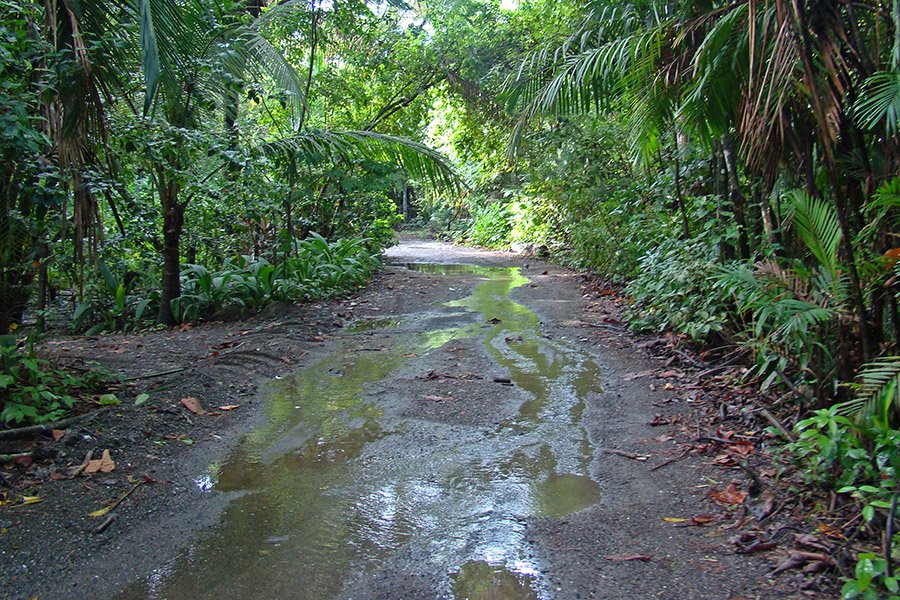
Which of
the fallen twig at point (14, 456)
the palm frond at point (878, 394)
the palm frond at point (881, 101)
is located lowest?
the fallen twig at point (14, 456)

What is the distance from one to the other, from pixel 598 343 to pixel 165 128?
4.77 meters

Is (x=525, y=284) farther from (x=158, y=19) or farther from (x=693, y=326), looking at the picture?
(x=158, y=19)

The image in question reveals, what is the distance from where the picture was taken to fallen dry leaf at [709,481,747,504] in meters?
3.47

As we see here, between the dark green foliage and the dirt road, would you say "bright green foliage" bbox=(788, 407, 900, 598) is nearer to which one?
the dirt road

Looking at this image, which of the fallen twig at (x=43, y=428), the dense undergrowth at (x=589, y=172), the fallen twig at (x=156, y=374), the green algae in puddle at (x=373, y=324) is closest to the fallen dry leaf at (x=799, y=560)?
the dense undergrowth at (x=589, y=172)

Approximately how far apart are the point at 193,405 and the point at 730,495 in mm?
3669

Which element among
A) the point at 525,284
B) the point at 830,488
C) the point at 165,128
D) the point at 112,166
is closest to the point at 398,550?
the point at 830,488

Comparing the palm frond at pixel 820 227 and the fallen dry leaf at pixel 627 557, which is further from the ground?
the palm frond at pixel 820 227

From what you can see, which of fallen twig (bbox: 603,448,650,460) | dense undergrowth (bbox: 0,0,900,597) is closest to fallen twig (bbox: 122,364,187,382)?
dense undergrowth (bbox: 0,0,900,597)

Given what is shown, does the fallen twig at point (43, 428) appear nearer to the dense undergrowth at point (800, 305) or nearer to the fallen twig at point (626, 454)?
the fallen twig at point (626, 454)

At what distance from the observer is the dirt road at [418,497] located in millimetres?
2881

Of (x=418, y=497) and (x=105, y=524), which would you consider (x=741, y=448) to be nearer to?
(x=418, y=497)

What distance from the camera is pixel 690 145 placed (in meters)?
7.14

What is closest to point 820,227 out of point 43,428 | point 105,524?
point 105,524
